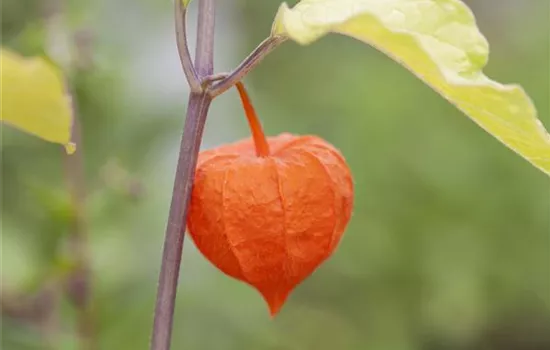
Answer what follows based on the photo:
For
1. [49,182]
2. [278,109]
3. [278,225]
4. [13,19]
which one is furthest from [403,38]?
[278,109]

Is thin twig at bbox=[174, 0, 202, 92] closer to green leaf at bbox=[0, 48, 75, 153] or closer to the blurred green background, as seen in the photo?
green leaf at bbox=[0, 48, 75, 153]

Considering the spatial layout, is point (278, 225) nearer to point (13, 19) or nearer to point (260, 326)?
point (260, 326)

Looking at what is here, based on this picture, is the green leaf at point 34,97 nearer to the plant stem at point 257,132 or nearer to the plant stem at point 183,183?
the plant stem at point 183,183

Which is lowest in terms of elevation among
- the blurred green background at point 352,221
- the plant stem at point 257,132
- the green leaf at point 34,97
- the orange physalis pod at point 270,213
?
the blurred green background at point 352,221

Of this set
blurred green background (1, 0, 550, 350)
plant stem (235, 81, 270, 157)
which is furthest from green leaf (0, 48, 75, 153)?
blurred green background (1, 0, 550, 350)

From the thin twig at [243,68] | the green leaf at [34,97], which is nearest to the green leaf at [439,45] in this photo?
the thin twig at [243,68]
